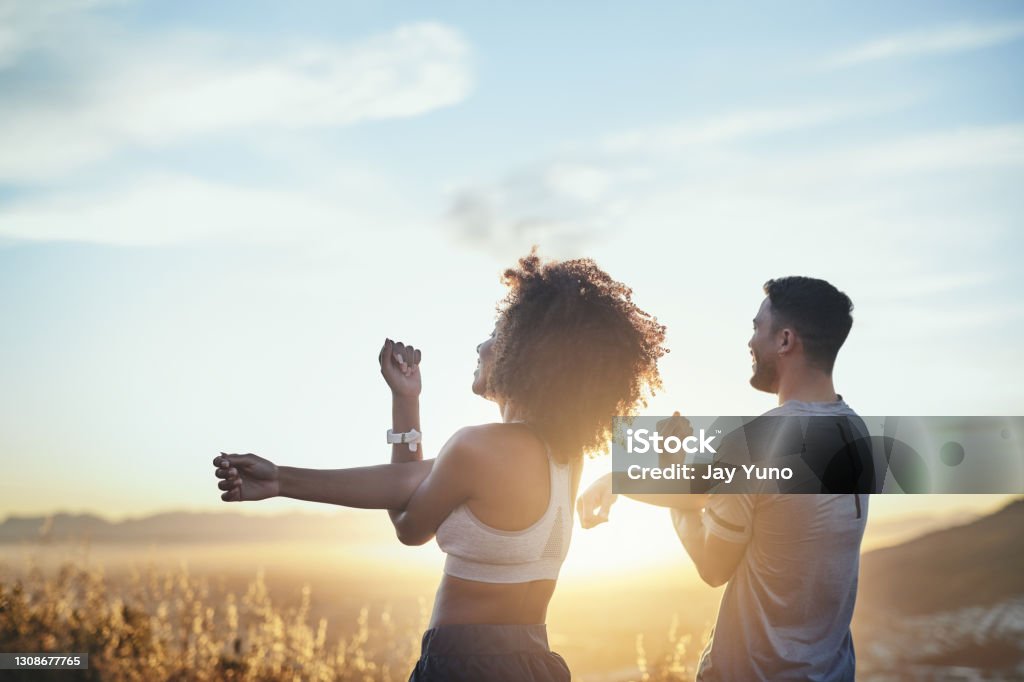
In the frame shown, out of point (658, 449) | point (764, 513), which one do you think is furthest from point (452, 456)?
point (764, 513)

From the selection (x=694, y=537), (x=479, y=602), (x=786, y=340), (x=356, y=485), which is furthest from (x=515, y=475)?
(x=786, y=340)

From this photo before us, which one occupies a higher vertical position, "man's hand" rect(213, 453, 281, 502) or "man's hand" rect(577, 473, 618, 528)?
"man's hand" rect(213, 453, 281, 502)

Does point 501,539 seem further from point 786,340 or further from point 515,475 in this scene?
point 786,340

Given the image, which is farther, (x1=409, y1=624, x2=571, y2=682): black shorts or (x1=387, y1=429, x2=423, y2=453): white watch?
(x1=387, y1=429, x2=423, y2=453): white watch

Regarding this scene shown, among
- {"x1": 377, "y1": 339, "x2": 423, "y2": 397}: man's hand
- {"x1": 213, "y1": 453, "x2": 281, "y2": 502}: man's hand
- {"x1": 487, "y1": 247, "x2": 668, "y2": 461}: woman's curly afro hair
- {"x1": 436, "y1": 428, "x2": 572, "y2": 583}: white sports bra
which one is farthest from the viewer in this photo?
{"x1": 377, "y1": 339, "x2": 423, "y2": 397}: man's hand

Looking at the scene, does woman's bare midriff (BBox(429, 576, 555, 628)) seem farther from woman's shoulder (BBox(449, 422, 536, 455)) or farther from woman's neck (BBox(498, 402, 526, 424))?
woman's neck (BBox(498, 402, 526, 424))

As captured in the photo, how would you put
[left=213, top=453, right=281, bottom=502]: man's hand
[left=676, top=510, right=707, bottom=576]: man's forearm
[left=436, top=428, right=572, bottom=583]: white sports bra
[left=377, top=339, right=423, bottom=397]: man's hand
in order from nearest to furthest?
1. [left=213, top=453, right=281, bottom=502]: man's hand
2. [left=436, top=428, right=572, bottom=583]: white sports bra
3. [left=676, top=510, right=707, bottom=576]: man's forearm
4. [left=377, top=339, right=423, bottom=397]: man's hand

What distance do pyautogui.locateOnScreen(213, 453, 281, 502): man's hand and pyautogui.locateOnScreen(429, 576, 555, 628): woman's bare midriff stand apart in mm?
665

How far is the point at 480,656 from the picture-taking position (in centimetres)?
306

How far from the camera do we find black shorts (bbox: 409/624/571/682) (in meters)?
3.06

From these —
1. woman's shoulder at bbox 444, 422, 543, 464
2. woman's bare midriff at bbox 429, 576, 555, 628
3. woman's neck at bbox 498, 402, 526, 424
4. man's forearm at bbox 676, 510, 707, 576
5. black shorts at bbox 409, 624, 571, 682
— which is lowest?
black shorts at bbox 409, 624, 571, 682

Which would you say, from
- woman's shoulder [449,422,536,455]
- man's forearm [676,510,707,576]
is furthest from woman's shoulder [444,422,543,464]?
man's forearm [676,510,707,576]

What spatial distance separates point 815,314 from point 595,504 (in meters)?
1.14

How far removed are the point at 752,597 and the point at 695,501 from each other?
395mm
